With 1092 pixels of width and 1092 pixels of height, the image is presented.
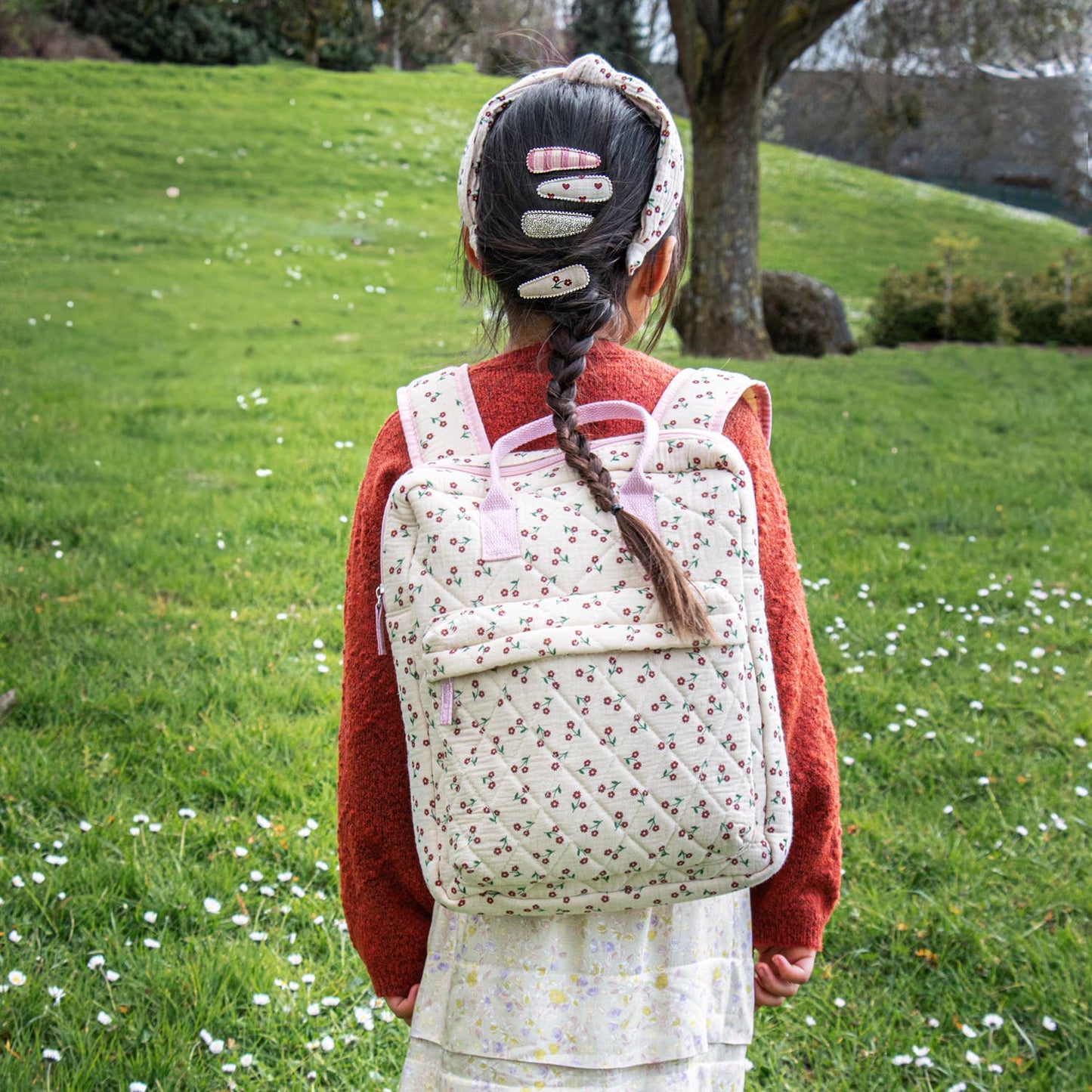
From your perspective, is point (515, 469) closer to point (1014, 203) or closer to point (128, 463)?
point (128, 463)

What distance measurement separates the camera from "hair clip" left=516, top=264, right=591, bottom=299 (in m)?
1.33

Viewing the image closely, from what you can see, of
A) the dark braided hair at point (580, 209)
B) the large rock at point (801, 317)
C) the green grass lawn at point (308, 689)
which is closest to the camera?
the dark braided hair at point (580, 209)

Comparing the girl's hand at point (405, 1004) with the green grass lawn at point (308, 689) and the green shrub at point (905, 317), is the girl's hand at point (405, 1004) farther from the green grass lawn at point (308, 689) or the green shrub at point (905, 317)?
the green shrub at point (905, 317)

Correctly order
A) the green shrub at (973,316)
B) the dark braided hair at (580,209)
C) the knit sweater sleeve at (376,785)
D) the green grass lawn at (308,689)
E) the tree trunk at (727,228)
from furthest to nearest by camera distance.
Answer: the green shrub at (973,316) → the tree trunk at (727,228) → the green grass lawn at (308,689) → the knit sweater sleeve at (376,785) → the dark braided hair at (580,209)

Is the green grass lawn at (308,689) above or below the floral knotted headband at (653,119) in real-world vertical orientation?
below

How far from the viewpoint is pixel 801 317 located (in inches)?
463

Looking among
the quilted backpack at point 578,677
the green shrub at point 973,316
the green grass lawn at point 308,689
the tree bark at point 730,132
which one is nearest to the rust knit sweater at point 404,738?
the quilted backpack at point 578,677

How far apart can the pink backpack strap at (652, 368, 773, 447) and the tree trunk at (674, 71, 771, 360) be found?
9.00 meters

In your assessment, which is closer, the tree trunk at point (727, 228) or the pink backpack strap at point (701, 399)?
the pink backpack strap at point (701, 399)

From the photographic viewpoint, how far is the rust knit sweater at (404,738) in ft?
4.63

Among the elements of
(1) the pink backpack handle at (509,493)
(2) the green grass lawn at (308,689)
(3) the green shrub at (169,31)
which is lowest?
(2) the green grass lawn at (308,689)

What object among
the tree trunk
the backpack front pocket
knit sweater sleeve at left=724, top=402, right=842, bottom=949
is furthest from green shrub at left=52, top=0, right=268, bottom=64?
the backpack front pocket

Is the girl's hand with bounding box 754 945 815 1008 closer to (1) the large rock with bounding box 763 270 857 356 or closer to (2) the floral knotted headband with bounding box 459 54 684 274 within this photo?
(2) the floral knotted headband with bounding box 459 54 684 274

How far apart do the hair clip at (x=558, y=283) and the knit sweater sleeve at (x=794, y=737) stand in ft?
0.85
